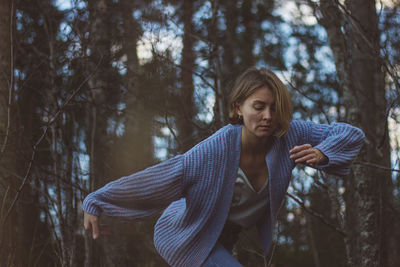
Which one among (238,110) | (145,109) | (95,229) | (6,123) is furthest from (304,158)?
(145,109)

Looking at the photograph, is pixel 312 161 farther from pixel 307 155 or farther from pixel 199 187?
pixel 199 187

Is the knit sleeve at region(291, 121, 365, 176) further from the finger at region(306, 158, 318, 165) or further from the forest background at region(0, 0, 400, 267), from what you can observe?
the forest background at region(0, 0, 400, 267)

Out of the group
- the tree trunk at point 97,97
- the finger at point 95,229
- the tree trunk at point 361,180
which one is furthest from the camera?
the tree trunk at point 97,97

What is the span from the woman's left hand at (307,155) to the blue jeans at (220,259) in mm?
765

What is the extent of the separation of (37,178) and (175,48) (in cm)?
231

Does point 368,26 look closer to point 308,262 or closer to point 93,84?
point 93,84

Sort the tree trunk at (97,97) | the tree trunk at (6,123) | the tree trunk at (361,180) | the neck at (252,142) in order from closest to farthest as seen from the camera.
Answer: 1. the neck at (252,142)
2. the tree trunk at (6,123)
3. the tree trunk at (361,180)
4. the tree trunk at (97,97)

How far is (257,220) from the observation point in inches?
121

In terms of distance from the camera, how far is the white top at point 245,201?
2.85 metres

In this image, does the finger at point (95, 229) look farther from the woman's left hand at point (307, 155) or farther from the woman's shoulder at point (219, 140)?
the woman's left hand at point (307, 155)

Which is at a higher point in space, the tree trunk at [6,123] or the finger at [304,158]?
the tree trunk at [6,123]

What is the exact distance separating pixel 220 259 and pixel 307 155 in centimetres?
86

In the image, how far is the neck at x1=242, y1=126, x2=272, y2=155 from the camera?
2.89 m

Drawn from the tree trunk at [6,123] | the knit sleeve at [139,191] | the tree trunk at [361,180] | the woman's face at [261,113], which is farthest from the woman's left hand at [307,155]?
the tree trunk at [6,123]
